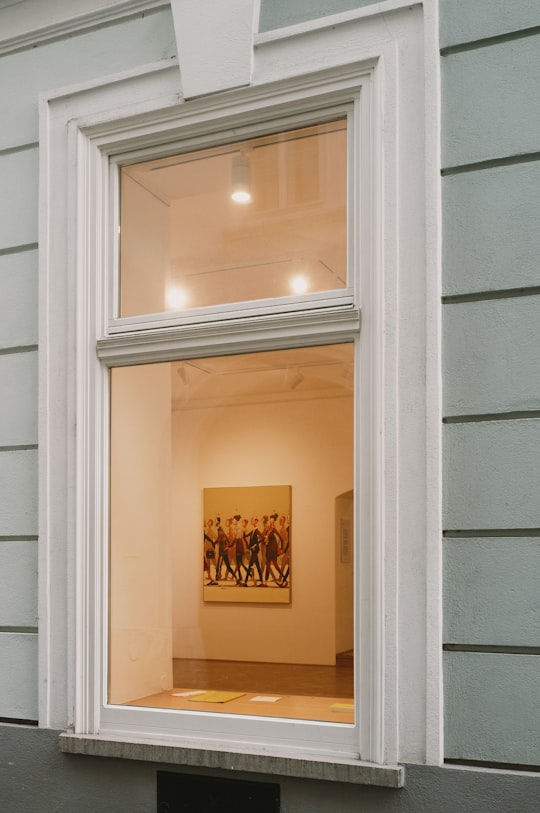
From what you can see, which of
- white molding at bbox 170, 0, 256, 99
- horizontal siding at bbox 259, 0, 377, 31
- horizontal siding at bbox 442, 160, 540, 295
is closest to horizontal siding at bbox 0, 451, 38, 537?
white molding at bbox 170, 0, 256, 99

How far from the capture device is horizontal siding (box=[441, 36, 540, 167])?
141 inches

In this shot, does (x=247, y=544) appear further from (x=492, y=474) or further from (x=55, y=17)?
(x=55, y=17)

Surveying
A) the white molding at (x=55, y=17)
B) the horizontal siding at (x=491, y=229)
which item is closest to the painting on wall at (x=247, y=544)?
the horizontal siding at (x=491, y=229)

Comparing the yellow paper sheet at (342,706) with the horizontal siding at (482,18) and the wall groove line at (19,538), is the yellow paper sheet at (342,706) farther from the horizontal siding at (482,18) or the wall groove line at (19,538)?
the horizontal siding at (482,18)

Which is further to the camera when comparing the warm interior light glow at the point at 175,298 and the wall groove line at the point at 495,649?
the warm interior light glow at the point at 175,298

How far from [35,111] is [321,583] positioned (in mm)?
2630

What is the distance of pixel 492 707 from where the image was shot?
3.42 m

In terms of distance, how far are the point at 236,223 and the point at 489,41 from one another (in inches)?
51.9

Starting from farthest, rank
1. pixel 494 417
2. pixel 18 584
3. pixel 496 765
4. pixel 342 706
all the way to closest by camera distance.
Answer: pixel 18 584 < pixel 342 706 < pixel 494 417 < pixel 496 765

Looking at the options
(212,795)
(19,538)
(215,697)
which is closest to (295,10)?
(19,538)

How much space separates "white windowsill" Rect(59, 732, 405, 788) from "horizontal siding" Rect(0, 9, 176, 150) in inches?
111

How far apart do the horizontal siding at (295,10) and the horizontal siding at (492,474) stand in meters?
1.81

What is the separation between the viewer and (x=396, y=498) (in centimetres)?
362

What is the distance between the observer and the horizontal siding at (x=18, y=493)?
173 inches
